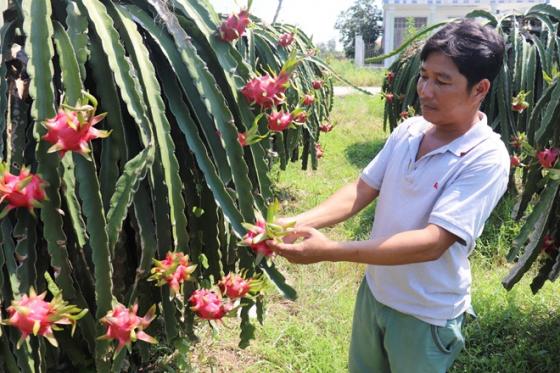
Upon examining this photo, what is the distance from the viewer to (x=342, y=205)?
166 cm

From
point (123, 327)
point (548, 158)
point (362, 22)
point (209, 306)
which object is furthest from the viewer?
point (362, 22)

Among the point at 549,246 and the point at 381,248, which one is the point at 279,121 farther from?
the point at 549,246

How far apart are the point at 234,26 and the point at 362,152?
5180 mm

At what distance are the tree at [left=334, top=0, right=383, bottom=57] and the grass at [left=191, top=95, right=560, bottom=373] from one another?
30.2m

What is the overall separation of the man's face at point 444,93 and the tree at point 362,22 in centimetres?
3177

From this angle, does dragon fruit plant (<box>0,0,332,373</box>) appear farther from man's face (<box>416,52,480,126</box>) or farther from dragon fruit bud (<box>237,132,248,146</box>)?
man's face (<box>416,52,480,126</box>)

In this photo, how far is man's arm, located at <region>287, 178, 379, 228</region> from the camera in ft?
5.30

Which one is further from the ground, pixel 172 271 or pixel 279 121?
pixel 279 121

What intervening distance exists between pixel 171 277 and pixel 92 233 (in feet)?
0.60

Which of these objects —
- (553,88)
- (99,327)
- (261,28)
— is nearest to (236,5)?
(99,327)

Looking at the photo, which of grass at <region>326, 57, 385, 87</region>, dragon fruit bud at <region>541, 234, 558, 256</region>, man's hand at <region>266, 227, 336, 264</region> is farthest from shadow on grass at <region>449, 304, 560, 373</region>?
grass at <region>326, 57, 385, 87</region>

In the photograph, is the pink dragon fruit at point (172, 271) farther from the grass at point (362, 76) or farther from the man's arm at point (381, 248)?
the grass at point (362, 76)

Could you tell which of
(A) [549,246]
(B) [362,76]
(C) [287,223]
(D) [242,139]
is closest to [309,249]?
→ (C) [287,223]

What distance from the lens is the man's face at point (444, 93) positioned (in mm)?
1324
